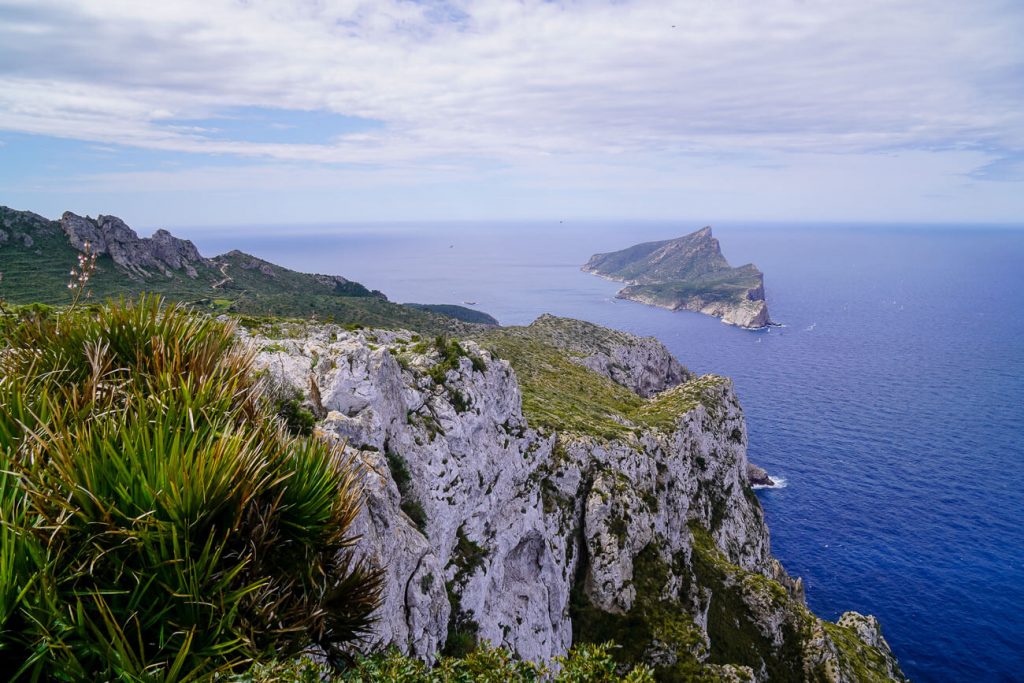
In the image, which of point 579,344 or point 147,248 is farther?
point 147,248

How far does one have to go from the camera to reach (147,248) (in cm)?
9769

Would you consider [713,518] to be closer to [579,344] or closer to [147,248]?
[579,344]

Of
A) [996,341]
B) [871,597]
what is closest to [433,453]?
[871,597]

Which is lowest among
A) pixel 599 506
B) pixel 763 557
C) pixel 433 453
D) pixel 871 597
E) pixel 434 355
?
pixel 871 597

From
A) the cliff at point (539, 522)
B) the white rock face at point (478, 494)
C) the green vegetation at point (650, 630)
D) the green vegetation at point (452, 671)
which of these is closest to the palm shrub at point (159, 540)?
the green vegetation at point (452, 671)

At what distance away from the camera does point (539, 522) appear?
27.7m

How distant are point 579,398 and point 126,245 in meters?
87.2

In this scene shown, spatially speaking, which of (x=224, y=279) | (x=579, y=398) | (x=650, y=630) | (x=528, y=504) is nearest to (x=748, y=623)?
(x=650, y=630)

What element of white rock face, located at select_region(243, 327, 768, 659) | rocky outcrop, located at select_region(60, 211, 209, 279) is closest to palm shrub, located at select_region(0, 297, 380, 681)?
white rock face, located at select_region(243, 327, 768, 659)

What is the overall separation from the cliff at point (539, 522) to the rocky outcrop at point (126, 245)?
8137 centimetres

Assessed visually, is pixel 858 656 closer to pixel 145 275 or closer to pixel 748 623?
pixel 748 623

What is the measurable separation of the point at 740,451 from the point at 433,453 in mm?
46425

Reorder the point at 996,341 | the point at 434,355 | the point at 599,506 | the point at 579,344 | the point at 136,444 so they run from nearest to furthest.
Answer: the point at 136,444, the point at 434,355, the point at 599,506, the point at 579,344, the point at 996,341

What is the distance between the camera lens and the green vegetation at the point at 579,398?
3825 cm
